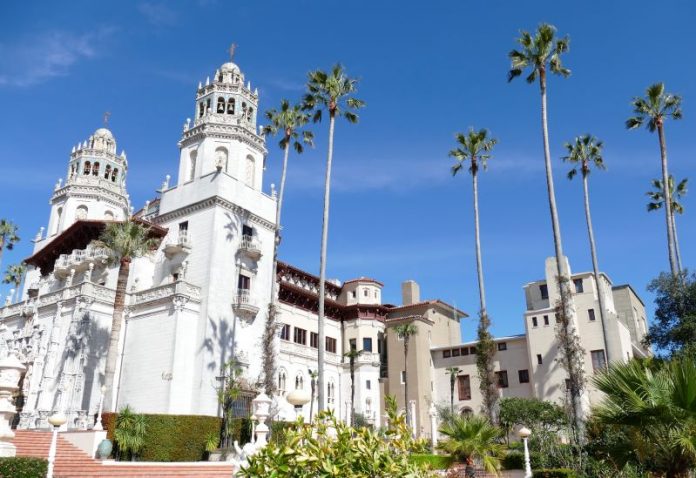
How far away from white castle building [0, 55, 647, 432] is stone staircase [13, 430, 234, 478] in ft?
16.2

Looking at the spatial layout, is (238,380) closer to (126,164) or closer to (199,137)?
(199,137)

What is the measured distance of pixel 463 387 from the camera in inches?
2076

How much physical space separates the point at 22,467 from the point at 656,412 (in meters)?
16.5

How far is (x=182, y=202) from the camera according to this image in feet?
129

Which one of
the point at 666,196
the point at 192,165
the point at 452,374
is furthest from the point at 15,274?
the point at 666,196

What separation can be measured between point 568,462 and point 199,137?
3185 cm

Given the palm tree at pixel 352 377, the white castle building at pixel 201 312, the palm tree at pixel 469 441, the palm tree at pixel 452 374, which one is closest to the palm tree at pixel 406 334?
the white castle building at pixel 201 312

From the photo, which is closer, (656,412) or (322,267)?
(656,412)

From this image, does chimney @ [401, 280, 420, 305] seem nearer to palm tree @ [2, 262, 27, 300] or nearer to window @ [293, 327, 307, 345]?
window @ [293, 327, 307, 345]

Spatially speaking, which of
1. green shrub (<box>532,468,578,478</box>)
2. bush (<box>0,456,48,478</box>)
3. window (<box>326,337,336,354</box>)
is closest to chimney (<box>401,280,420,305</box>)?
window (<box>326,337,336,354</box>)

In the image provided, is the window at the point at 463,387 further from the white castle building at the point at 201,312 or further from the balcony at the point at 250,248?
the balcony at the point at 250,248

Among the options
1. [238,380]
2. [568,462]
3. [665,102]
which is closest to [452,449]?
[568,462]

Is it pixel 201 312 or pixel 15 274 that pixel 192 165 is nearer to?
pixel 201 312

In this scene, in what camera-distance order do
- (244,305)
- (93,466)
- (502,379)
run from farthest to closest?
(502,379)
(244,305)
(93,466)
